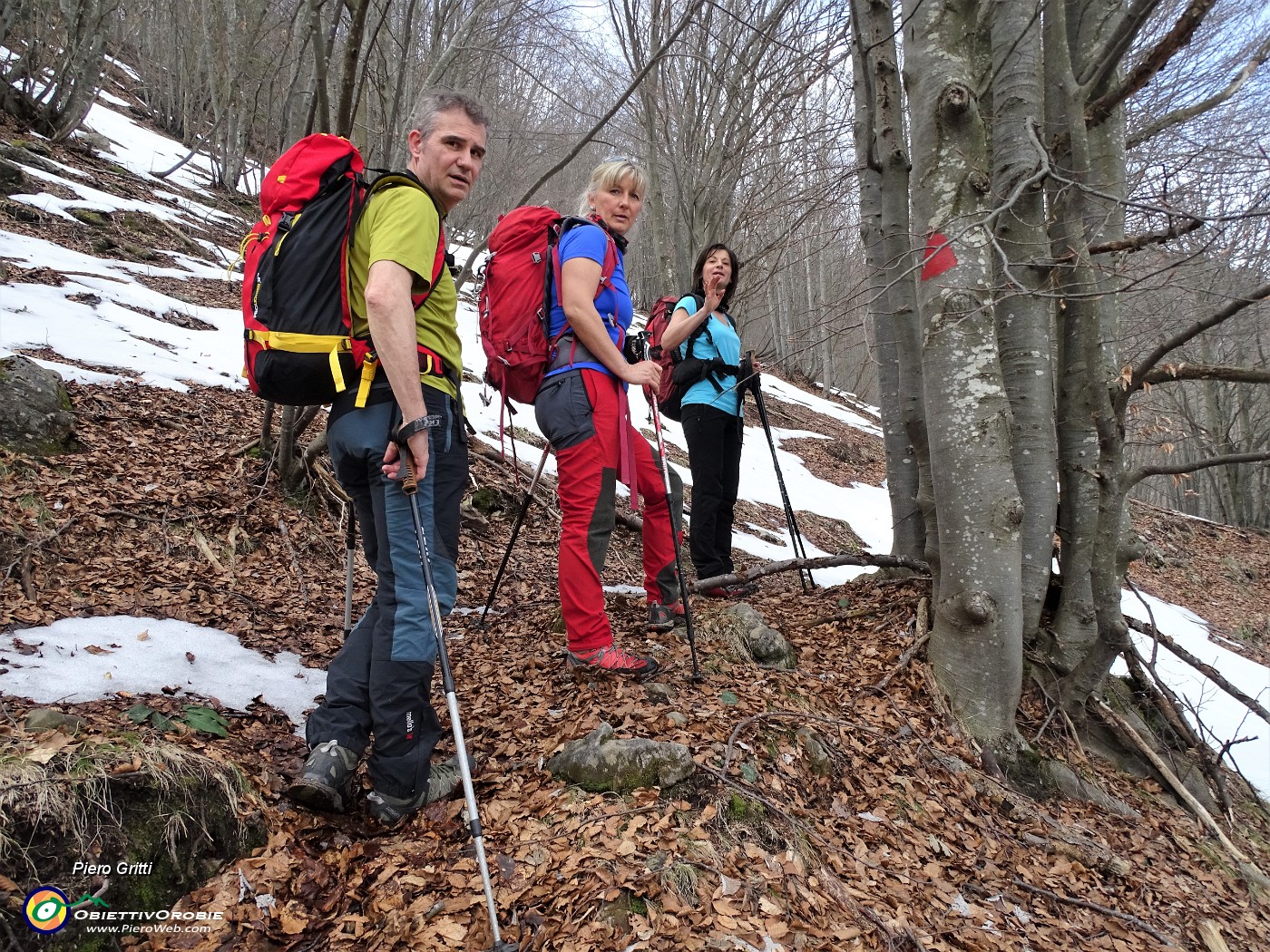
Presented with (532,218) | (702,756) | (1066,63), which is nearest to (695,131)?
(1066,63)

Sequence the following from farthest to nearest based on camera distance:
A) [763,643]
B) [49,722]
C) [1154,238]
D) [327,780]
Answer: [763,643], [1154,238], [327,780], [49,722]

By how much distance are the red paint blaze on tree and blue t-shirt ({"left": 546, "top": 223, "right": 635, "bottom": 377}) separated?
1.56 metres

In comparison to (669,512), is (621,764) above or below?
below

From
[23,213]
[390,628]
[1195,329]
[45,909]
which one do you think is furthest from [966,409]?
[23,213]

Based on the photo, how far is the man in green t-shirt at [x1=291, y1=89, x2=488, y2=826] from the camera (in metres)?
2.35

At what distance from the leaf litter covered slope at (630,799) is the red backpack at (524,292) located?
61.7 inches

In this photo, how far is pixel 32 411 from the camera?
173 inches

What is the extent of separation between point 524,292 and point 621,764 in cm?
212

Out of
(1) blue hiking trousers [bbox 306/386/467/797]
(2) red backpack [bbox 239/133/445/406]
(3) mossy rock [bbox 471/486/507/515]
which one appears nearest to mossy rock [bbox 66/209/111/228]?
(3) mossy rock [bbox 471/486/507/515]

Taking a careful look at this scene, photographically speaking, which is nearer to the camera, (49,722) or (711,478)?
(49,722)

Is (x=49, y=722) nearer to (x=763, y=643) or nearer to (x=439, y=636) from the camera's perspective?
(x=439, y=636)

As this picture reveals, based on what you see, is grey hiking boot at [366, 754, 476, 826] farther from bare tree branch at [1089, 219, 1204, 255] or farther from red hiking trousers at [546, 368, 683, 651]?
bare tree branch at [1089, 219, 1204, 255]

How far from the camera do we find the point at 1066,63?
4020 mm

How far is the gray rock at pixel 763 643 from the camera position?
12.8ft
